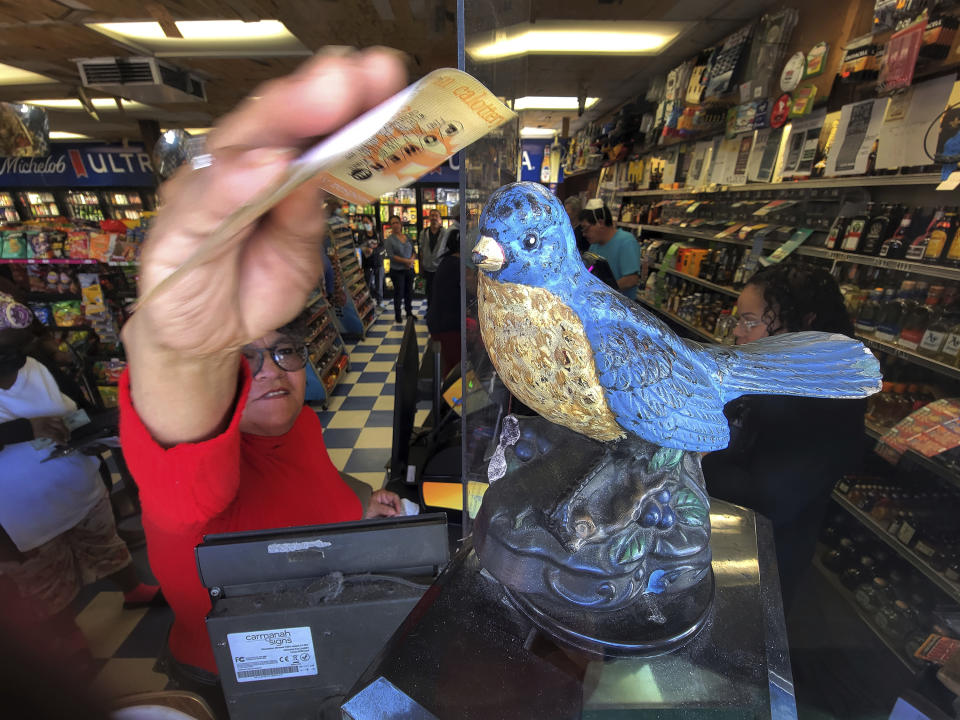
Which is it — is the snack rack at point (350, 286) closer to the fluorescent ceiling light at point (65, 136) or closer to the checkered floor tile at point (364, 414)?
the checkered floor tile at point (364, 414)

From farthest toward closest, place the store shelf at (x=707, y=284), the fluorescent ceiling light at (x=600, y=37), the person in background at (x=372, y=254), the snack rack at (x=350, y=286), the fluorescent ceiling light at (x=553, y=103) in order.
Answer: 1. the person in background at (x=372, y=254)
2. the snack rack at (x=350, y=286)
3. the fluorescent ceiling light at (x=553, y=103)
4. the store shelf at (x=707, y=284)
5. the fluorescent ceiling light at (x=600, y=37)

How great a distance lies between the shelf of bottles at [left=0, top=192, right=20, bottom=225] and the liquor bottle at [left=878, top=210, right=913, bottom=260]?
454 inches

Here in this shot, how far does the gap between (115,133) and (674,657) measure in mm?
9807

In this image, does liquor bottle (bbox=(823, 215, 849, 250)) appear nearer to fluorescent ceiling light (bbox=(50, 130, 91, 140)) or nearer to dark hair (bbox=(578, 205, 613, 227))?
dark hair (bbox=(578, 205, 613, 227))

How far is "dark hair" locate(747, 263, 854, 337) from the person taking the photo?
1.32 metres

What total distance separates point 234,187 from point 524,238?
1.31 ft

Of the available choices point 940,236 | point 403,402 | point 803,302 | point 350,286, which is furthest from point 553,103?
point 403,402

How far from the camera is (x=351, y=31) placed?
2348 mm

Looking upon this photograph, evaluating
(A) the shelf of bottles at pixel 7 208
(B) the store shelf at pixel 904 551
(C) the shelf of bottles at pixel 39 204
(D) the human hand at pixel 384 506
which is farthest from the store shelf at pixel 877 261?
(A) the shelf of bottles at pixel 7 208

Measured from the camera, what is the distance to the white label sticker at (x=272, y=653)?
2.19ft

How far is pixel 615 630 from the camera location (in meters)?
0.72

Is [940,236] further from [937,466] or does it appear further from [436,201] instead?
[436,201]

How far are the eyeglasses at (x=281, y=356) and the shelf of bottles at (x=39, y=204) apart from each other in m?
9.91

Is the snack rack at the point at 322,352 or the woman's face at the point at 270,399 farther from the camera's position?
the snack rack at the point at 322,352
